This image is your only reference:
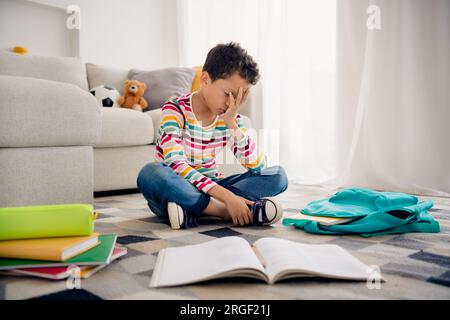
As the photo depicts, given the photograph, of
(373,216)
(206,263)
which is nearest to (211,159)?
(373,216)

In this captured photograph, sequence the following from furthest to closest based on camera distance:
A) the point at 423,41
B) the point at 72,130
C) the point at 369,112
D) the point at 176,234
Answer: the point at 369,112 < the point at 423,41 < the point at 72,130 < the point at 176,234

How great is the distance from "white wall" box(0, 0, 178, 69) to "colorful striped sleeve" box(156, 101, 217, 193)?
2281 millimetres

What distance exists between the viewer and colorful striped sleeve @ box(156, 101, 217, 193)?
3.70ft

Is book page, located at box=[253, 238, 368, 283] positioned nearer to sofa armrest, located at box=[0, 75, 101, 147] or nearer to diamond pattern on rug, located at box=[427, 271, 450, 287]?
diamond pattern on rug, located at box=[427, 271, 450, 287]

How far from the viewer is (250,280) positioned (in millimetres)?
637

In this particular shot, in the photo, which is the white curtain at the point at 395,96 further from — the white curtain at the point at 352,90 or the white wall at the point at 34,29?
the white wall at the point at 34,29

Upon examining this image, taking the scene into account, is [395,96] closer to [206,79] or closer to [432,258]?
[206,79]

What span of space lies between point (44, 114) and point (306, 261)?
3.39 ft

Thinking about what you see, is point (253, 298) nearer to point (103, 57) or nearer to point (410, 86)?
point (410, 86)

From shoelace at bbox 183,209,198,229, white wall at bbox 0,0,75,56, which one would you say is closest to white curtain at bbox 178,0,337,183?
shoelace at bbox 183,209,198,229
